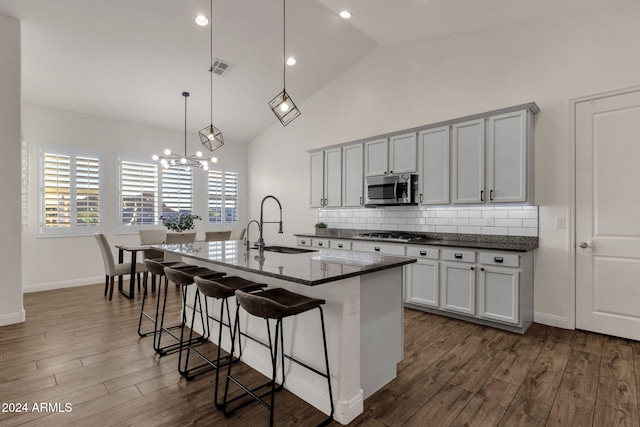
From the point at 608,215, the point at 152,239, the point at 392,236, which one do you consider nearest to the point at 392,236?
the point at 392,236

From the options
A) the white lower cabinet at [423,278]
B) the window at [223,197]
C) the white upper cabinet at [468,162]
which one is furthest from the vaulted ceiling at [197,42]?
the white lower cabinet at [423,278]

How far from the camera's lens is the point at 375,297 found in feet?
7.47

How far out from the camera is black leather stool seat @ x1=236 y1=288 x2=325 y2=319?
179cm

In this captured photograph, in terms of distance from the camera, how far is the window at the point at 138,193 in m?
5.97

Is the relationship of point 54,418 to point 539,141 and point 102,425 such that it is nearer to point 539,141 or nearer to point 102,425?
point 102,425

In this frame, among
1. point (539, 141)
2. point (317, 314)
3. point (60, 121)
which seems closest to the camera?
point (317, 314)

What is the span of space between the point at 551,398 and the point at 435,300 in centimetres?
170

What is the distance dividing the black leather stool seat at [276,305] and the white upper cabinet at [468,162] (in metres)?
2.67

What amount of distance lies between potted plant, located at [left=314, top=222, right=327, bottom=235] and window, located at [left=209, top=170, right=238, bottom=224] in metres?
2.54

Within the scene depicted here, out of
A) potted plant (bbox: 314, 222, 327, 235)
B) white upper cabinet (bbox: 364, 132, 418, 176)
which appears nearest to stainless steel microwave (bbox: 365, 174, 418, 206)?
white upper cabinet (bbox: 364, 132, 418, 176)

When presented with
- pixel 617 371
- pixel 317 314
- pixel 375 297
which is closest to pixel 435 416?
pixel 375 297

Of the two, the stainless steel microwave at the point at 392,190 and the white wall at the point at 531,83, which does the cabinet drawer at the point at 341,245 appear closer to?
the stainless steel microwave at the point at 392,190

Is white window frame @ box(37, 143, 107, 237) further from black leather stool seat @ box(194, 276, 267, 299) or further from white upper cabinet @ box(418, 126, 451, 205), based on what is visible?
white upper cabinet @ box(418, 126, 451, 205)

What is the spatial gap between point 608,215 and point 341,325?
10.3ft
